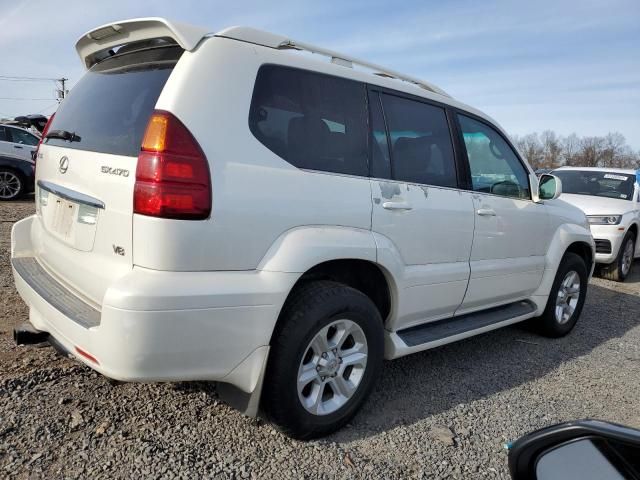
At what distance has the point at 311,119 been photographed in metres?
2.53

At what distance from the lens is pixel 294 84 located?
247cm

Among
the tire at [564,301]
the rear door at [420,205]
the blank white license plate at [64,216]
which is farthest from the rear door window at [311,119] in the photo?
the tire at [564,301]

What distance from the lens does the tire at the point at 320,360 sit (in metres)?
2.31

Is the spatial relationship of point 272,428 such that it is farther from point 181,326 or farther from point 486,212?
point 486,212

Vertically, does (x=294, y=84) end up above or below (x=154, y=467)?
above

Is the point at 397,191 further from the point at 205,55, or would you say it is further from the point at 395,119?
the point at 205,55

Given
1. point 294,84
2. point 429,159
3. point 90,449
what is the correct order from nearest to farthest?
point 90,449
point 294,84
point 429,159

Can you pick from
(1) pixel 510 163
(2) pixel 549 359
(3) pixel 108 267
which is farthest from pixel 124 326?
(2) pixel 549 359

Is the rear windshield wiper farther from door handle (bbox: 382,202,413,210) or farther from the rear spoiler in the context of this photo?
door handle (bbox: 382,202,413,210)

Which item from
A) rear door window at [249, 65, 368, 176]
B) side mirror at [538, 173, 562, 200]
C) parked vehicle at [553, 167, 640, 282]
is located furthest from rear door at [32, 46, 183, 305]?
parked vehicle at [553, 167, 640, 282]

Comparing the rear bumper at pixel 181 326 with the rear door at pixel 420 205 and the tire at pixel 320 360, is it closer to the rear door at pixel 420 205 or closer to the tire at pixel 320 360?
the tire at pixel 320 360

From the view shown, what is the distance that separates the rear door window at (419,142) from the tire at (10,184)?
10588mm

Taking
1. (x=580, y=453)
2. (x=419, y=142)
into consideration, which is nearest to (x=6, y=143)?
(x=419, y=142)

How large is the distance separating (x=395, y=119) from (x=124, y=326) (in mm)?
1922
